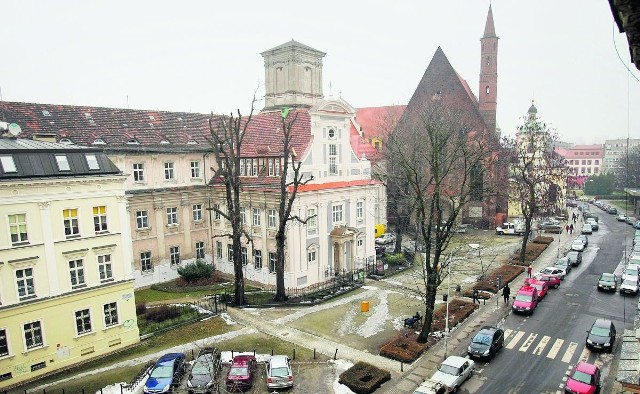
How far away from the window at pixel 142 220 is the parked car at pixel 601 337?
3442cm

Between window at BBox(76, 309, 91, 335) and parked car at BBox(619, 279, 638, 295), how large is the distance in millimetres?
37648

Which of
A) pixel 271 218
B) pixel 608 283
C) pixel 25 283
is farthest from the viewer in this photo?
pixel 271 218

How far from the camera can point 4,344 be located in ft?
72.1

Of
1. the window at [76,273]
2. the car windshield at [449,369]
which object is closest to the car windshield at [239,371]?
the car windshield at [449,369]

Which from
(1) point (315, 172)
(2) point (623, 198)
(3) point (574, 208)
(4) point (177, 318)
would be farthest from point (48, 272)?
(2) point (623, 198)

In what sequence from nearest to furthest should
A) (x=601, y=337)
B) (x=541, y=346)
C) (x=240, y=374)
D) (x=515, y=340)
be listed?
(x=240, y=374), (x=601, y=337), (x=541, y=346), (x=515, y=340)

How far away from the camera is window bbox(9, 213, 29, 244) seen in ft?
73.0

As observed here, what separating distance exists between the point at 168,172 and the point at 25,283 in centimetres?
1905

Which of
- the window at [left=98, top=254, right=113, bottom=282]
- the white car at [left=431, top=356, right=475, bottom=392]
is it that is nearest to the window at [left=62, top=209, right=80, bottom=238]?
the window at [left=98, top=254, right=113, bottom=282]

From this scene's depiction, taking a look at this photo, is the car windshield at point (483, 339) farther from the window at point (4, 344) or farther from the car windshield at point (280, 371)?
the window at point (4, 344)

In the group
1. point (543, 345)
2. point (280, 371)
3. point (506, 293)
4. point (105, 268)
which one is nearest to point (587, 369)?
point (543, 345)

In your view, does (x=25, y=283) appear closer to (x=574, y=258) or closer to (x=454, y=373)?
(x=454, y=373)

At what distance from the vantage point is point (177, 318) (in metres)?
30.0

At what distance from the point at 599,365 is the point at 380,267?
20.2 m
